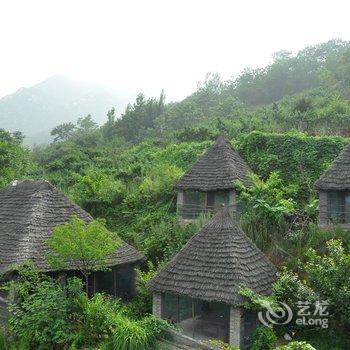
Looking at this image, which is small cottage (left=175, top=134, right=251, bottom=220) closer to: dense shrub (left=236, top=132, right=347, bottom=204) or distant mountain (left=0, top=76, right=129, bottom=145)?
dense shrub (left=236, top=132, right=347, bottom=204)

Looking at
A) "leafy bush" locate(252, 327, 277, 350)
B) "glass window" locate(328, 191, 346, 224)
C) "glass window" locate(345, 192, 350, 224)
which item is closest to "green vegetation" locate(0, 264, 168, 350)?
"leafy bush" locate(252, 327, 277, 350)

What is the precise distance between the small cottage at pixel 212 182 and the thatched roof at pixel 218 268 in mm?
6036

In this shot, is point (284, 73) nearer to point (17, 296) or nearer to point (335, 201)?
point (335, 201)

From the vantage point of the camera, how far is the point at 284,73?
6375 centimetres

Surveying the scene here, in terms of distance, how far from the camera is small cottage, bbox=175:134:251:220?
21.9 meters

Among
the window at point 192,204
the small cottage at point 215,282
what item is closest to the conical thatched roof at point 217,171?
the window at point 192,204

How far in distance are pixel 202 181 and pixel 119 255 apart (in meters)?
5.96

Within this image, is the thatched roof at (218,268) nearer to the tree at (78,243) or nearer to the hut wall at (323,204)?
the tree at (78,243)

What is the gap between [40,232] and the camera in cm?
1723

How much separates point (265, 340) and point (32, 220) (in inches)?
343

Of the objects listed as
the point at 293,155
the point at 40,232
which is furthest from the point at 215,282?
the point at 293,155

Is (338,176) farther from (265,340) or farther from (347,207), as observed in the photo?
(265,340)

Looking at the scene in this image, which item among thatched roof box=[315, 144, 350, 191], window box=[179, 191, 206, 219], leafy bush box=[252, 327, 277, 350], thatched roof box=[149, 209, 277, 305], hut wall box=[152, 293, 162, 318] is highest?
thatched roof box=[315, 144, 350, 191]

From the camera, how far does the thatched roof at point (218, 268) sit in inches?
550
